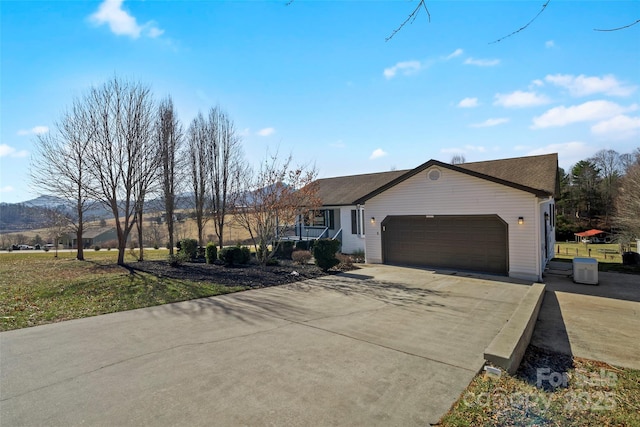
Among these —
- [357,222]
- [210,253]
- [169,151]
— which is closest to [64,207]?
[169,151]

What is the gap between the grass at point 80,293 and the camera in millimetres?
7273

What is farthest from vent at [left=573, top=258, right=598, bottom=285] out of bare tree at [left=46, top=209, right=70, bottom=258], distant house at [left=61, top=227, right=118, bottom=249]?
distant house at [left=61, top=227, right=118, bottom=249]

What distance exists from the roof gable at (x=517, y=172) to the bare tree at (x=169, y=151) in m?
10.6

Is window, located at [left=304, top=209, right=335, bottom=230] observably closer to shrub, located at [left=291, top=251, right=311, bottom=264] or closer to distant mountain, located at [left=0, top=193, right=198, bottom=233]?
shrub, located at [left=291, top=251, right=311, bottom=264]

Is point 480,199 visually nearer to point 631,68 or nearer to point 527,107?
point 527,107

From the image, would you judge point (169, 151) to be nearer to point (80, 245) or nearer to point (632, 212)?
point (80, 245)

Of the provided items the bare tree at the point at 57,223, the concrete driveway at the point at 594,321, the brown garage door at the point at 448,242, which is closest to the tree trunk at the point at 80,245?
the bare tree at the point at 57,223

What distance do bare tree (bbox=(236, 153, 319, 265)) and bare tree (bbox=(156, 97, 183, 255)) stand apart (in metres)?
4.91

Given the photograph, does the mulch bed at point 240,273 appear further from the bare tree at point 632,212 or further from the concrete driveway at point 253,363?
the bare tree at point 632,212

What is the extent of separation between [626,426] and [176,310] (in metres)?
7.63

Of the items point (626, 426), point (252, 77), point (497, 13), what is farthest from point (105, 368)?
point (252, 77)

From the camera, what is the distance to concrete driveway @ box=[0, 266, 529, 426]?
11.3 ft

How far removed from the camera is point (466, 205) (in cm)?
1201

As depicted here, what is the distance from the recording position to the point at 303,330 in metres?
6.05
